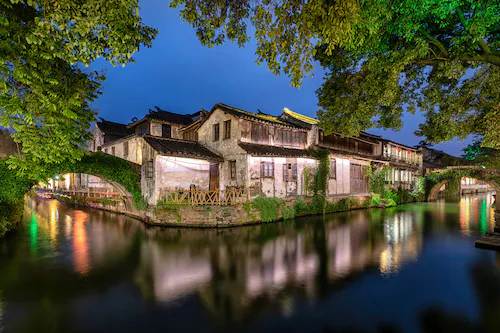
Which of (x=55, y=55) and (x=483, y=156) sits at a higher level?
(x=55, y=55)

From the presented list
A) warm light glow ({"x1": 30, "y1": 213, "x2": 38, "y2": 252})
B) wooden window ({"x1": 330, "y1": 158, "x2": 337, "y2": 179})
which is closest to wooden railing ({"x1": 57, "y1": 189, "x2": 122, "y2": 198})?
warm light glow ({"x1": 30, "y1": 213, "x2": 38, "y2": 252})

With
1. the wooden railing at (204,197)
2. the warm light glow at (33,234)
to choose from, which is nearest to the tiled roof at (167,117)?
the warm light glow at (33,234)

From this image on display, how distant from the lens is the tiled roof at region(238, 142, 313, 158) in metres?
18.1

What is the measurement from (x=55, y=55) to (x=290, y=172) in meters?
16.7

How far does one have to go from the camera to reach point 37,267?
9367 mm

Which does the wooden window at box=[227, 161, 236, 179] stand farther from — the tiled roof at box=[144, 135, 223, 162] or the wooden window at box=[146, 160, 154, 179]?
the wooden window at box=[146, 160, 154, 179]

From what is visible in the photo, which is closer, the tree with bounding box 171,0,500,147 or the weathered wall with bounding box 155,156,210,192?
the tree with bounding box 171,0,500,147

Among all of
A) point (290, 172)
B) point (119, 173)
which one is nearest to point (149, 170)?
point (119, 173)

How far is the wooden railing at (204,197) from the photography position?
624 inches

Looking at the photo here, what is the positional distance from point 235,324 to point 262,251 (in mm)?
5590

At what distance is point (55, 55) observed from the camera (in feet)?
19.5

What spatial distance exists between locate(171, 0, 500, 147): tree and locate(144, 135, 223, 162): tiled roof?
31.3 ft

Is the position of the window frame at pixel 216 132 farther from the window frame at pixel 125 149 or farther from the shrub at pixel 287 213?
the window frame at pixel 125 149

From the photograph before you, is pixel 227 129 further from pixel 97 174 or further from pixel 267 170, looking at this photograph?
pixel 97 174
